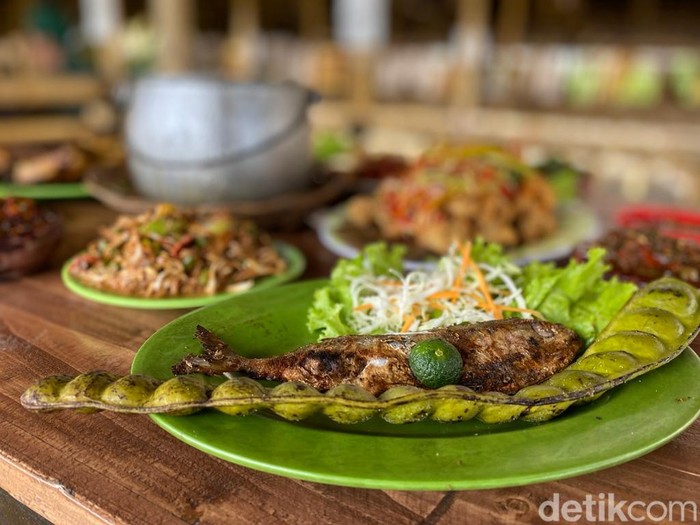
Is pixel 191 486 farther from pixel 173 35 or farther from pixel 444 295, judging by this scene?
pixel 173 35

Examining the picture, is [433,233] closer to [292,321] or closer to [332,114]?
[292,321]

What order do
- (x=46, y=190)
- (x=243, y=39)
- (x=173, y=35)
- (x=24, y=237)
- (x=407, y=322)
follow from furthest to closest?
1. (x=243, y=39)
2. (x=173, y=35)
3. (x=46, y=190)
4. (x=24, y=237)
5. (x=407, y=322)

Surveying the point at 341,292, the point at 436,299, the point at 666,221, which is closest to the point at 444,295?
the point at 436,299

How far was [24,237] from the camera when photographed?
6.26 ft

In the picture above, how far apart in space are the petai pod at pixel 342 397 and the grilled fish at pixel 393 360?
87 mm

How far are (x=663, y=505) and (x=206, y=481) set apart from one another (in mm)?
699

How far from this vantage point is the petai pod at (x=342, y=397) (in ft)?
3.38

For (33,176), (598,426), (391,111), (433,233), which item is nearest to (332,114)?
(391,111)

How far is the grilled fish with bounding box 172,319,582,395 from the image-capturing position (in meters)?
1.18

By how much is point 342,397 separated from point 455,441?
0.19 metres

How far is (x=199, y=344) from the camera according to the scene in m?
1.31

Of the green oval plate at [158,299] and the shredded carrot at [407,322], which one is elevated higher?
the shredded carrot at [407,322]

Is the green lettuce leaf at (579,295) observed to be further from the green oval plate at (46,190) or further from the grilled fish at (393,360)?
the green oval plate at (46,190)

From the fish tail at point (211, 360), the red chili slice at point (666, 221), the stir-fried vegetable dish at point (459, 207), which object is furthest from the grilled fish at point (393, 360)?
the red chili slice at point (666, 221)
